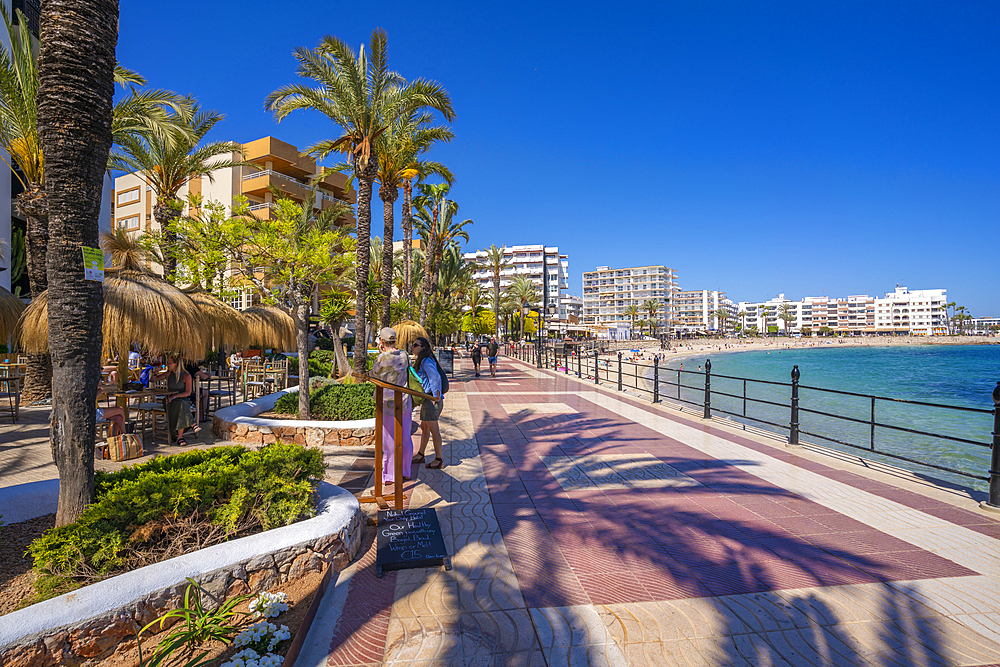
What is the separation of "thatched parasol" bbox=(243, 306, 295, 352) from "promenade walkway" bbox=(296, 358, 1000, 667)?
334 inches

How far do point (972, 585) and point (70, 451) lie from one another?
6.06 m

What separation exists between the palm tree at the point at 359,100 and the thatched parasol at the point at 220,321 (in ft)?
8.07

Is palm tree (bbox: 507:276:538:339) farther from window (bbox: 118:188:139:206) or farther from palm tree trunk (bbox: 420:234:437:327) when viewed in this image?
window (bbox: 118:188:139:206)

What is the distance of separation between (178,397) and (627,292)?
15232 cm

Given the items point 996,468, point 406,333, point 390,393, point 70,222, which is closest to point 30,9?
point 406,333

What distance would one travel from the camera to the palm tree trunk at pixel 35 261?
10375 millimetres

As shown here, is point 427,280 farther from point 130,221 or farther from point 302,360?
point 130,221

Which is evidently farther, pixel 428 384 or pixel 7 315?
pixel 7 315

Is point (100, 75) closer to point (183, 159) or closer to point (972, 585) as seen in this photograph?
point (972, 585)

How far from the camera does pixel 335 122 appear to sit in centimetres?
1165

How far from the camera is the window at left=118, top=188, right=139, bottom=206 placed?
3768 centimetres

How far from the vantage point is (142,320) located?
7.37m

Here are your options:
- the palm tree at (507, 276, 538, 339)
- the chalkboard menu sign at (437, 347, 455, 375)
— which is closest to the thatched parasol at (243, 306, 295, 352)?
the chalkboard menu sign at (437, 347, 455, 375)

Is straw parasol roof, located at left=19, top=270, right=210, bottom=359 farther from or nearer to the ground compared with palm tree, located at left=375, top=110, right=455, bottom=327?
nearer to the ground
